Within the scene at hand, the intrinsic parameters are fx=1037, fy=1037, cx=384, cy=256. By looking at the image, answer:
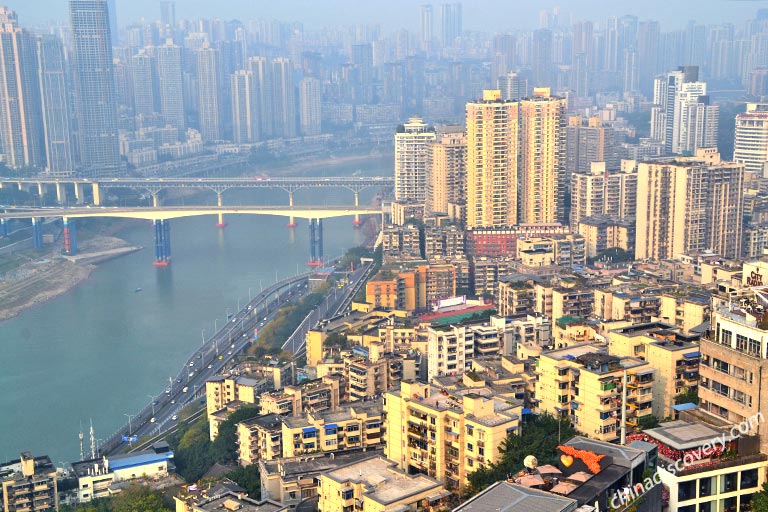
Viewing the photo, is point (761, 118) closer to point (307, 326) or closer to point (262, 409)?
point (307, 326)

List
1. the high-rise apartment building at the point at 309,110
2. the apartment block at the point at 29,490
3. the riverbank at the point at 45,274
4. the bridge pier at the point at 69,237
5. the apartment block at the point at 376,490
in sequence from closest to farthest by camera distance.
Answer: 1. the apartment block at the point at 376,490
2. the apartment block at the point at 29,490
3. the riverbank at the point at 45,274
4. the bridge pier at the point at 69,237
5. the high-rise apartment building at the point at 309,110

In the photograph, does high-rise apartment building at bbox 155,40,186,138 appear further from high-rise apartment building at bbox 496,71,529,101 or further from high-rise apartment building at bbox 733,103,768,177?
high-rise apartment building at bbox 733,103,768,177

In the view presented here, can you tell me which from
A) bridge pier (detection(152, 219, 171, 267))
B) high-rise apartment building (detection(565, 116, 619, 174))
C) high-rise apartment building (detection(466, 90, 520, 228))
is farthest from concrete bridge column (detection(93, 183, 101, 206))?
high-rise apartment building (detection(466, 90, 520, 228))

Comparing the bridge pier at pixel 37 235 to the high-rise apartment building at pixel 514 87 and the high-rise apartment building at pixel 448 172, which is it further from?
the high-rise apartment building at pixel 514 87

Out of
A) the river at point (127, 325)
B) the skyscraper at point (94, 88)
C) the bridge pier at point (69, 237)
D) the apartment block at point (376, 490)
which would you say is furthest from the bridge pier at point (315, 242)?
the apartment block at point (376, 490)

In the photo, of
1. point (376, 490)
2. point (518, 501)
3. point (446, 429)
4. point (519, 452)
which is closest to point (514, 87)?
point (446, 429)

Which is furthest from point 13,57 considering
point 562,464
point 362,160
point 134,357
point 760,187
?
point 562,464

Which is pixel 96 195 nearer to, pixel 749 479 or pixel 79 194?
pixel 79 194
